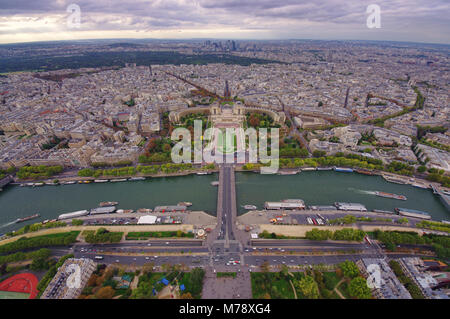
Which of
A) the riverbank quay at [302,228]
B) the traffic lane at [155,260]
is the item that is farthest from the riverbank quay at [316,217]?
the traffic lane at [155,260]

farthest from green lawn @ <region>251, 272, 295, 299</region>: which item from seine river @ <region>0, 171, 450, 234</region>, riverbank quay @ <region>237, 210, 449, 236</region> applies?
seine river @ <region>0, 171, 450, 234</region>

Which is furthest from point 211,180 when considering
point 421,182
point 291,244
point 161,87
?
point 161,87

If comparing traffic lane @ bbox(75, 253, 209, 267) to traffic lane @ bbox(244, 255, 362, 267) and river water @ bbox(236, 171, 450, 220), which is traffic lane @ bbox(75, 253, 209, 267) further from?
river water @ bbox(236, 171, 450, 220)

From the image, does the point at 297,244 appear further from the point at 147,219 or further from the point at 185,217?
the point at 147,219

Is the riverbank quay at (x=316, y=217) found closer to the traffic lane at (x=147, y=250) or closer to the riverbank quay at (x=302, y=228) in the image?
the riverbank quay at (x=302, y=228)

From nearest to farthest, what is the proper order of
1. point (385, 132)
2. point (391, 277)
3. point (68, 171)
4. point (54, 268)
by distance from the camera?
point (391, 277) → point (54, 268) → point (68, 171) → point (385, 132)

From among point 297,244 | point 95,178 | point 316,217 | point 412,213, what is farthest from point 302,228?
point 95,178

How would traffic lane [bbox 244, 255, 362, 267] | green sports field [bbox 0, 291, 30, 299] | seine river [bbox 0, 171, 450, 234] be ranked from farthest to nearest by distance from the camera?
seine river [bbox 0, 171, 450, 234] < traffic lane [bbox 244, 255, 362, 267] < green sports field [bbox 0, 291, 30, 299]
